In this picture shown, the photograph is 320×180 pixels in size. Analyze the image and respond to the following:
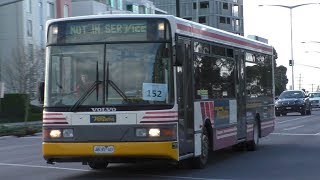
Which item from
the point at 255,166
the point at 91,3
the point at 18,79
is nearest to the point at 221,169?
the point at 255,166

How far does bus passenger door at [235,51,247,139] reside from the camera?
16494 millimetres

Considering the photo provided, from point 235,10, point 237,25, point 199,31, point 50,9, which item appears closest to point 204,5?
point 235,10

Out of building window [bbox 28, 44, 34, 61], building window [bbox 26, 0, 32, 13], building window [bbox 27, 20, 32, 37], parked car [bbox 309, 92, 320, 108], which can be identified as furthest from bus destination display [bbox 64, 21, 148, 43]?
building window [bbox 26, 0, 32, 13]

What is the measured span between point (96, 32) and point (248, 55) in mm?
6822

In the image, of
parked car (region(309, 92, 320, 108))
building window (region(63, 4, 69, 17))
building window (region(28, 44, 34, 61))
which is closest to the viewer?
building window (region(28, 44, 34, 61))

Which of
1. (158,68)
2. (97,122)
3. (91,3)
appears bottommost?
(97,122)

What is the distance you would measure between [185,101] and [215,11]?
11378 cm

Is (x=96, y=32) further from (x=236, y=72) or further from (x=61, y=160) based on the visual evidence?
(x=236, y=72)

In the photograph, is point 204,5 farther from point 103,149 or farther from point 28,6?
point 103,149

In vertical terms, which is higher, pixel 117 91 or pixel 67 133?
pixel 117 91

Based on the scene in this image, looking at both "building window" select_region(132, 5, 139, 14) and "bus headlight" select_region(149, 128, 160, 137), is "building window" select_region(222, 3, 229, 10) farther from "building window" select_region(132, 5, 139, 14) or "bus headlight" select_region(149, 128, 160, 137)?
"bus headlight" select_region(149, 128, 160, 137)

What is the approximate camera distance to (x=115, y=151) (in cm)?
1152

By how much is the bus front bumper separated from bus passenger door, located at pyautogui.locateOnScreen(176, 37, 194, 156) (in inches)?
22.9

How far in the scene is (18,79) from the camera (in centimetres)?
5984
